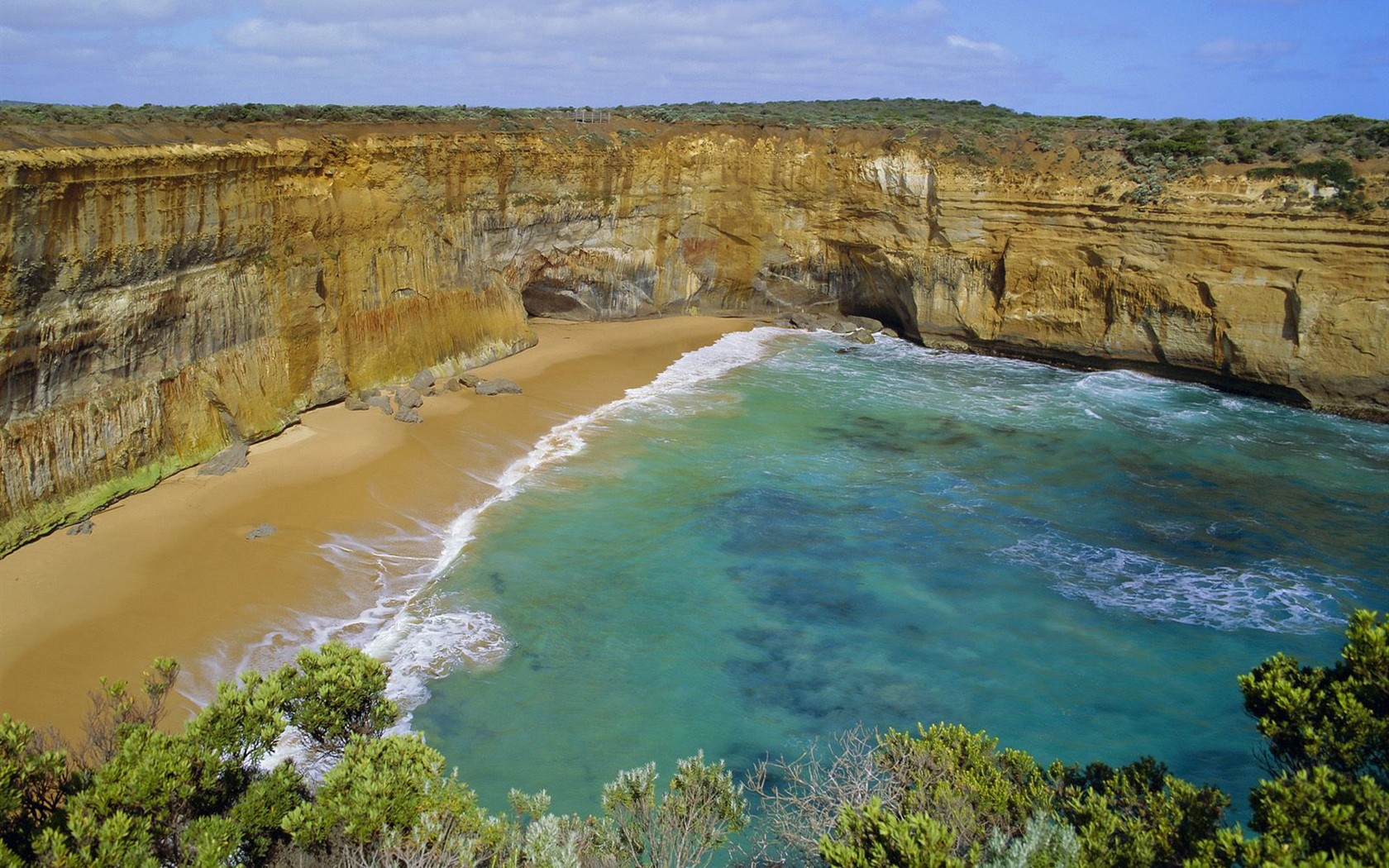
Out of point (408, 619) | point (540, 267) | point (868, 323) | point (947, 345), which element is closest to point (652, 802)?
point (408, 619)

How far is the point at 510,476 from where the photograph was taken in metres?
22.2

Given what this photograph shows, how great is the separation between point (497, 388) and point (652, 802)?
61.9ft

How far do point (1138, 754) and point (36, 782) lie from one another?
41.5 feet

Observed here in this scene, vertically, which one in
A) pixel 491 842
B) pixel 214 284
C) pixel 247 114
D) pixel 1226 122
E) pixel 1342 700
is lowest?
pixel 491 842

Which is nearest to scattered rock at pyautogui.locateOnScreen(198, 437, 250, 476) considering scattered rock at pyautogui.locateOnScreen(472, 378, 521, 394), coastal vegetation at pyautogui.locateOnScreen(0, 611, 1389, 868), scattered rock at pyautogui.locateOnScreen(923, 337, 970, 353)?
scattered rock at pyautogui.locateOnScreen(472, 378, 521, 394)

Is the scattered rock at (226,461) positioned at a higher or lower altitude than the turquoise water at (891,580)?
higher

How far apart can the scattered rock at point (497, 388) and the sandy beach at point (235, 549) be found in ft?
1.00

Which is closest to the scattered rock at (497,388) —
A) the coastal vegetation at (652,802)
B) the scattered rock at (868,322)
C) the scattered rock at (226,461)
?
the scattered rock at (226,461)

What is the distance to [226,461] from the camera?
2019 centimetres

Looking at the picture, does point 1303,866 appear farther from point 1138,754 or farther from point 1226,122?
point 1226,122

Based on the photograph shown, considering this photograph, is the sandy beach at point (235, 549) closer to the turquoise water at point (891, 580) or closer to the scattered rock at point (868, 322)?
the turquoise water at point (891, 580)

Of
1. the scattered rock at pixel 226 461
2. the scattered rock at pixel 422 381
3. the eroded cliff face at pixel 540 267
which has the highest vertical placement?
the eroded cliff face at pixel 540 267

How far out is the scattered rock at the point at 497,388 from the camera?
1050 inches

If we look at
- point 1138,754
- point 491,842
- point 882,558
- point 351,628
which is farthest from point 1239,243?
point 491,842
